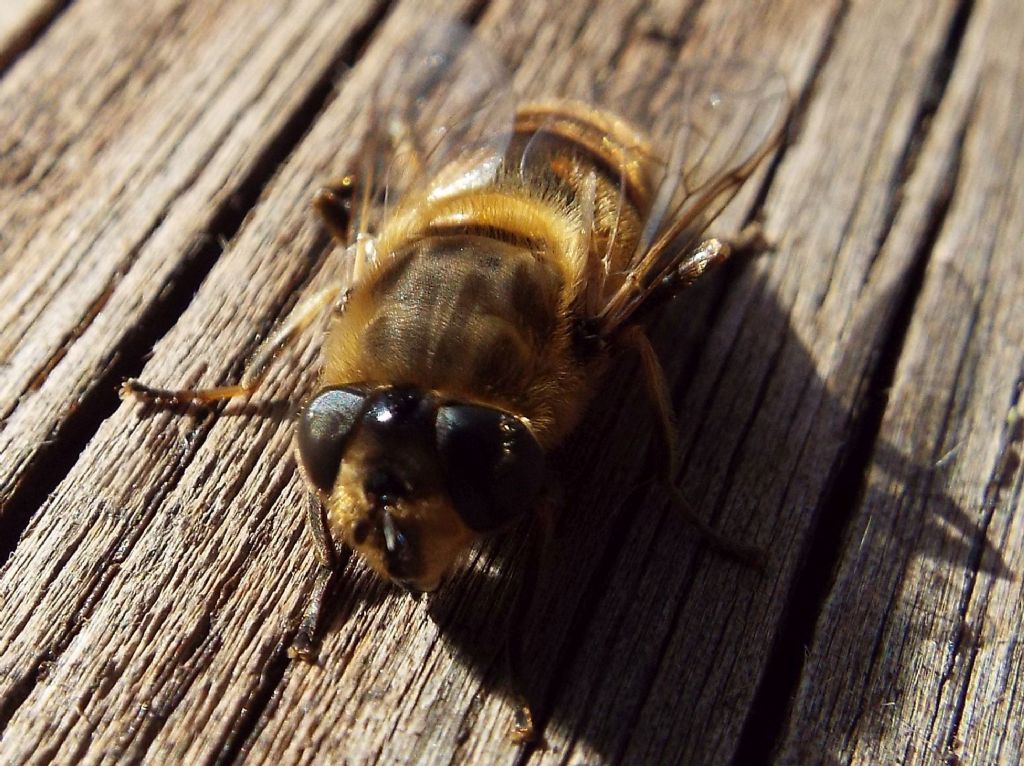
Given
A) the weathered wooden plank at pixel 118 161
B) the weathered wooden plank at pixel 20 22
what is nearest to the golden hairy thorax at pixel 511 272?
the weathered wooden plank at pixel 118 161

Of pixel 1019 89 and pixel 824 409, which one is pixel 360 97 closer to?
pixel 824 409

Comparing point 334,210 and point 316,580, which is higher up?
point 334,210

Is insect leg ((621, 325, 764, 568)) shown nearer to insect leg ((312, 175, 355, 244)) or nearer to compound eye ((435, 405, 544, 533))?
compound eye ((435, 405, 544, 533))

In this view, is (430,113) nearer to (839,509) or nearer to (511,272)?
(511,272)

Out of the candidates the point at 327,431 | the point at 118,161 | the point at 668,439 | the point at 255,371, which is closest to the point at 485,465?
the point at 327,431

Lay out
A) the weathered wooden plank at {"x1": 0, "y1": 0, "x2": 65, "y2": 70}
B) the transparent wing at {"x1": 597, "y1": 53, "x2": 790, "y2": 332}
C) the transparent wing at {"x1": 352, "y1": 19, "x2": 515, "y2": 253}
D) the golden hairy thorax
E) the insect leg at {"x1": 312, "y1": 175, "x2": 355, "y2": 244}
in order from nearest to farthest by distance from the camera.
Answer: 1. the golden hairy thorax
2. the transparent wing at {"x1": 597, "y1": 53, "x2": 790, "y2": 332}
3. the insect leg at {"x1": 312, "y1": 175, "x2": 355, "y2": 244}
4. the transparent wing at {"x1": 352, "y1": 19, "x2": 515, "y2": 253}
5. the weathered wooden plank at {"x1": 0, "y1": 0, "x2": 65, "y2": 70}

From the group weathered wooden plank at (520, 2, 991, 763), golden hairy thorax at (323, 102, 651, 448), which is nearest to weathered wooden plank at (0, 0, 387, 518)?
golden hairy thorax at (323, 102, 651, 448)
